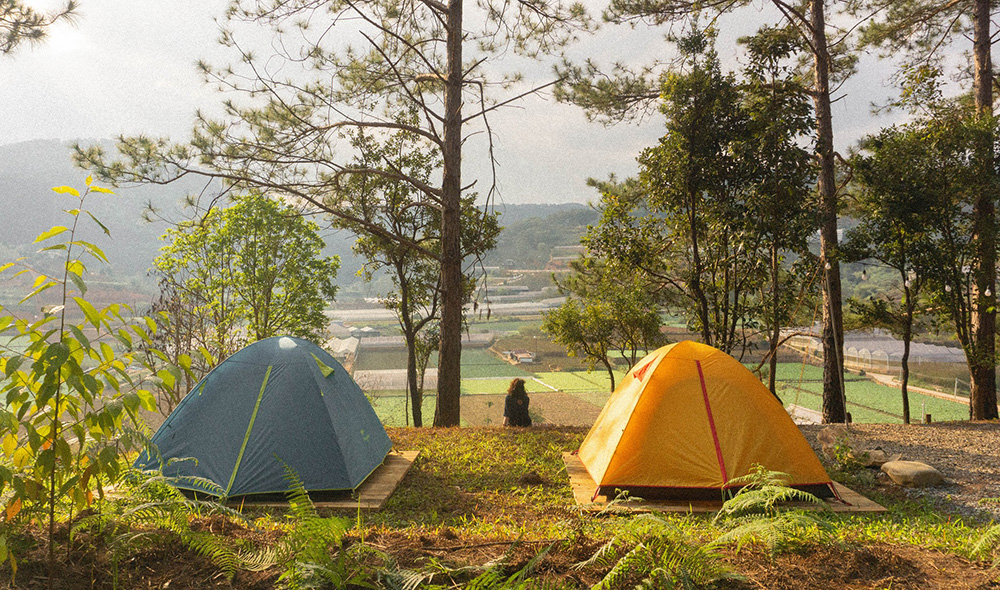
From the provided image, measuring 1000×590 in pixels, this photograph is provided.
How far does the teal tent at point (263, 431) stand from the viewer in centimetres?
553

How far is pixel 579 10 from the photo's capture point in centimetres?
1091

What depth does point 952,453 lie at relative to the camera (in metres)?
7.80

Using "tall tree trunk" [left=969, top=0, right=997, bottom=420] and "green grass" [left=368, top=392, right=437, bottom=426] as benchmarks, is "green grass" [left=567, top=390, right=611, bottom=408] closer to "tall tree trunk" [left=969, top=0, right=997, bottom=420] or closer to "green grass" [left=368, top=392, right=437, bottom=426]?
"green grass" [left=368, top=392, right=437, bottom=426]

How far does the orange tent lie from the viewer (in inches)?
214

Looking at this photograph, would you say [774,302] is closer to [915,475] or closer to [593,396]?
[915,475]

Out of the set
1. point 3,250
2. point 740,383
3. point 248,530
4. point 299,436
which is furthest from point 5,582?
point 3,250

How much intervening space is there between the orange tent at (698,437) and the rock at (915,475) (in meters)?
1.48

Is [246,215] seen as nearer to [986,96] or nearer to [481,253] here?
[481,253]

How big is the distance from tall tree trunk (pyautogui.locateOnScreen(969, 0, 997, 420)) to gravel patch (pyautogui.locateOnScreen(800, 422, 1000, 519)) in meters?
2.10

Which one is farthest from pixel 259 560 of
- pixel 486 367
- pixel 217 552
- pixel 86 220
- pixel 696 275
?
pixel 86 220

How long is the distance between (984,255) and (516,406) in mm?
9568

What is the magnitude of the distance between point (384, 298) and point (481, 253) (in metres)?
5.84

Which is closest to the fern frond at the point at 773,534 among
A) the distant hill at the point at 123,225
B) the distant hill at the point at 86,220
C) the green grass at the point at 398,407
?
the green grass at the point at 398,407

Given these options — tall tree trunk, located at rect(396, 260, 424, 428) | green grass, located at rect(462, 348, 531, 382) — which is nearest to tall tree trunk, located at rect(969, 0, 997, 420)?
tall tree trunk, located at rect(396, 260, 424, 428)
